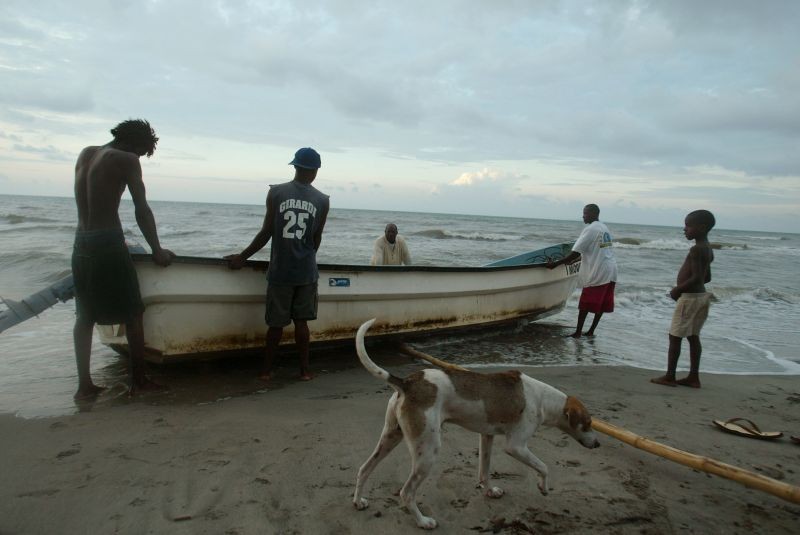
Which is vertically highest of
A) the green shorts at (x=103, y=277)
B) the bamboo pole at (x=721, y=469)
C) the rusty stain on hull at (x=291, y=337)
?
the green shorts at (x=103, y=277)

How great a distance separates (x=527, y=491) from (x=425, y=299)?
364 centimetres

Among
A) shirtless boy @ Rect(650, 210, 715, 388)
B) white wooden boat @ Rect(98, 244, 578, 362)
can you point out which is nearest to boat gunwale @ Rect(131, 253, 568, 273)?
white wooden boat @ Rect(98, 244, 578, 362)

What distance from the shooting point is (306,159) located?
450 cm

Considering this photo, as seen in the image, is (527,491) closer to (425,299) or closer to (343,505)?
(343,505)

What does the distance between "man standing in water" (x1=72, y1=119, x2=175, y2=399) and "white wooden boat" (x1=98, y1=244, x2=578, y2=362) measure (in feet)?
1.14

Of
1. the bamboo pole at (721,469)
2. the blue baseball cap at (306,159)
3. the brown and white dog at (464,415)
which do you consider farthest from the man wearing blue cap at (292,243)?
the bamboo pole at (721,469)

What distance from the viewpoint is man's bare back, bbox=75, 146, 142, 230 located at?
3.81 metres

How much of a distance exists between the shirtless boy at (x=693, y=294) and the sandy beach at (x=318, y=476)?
0.94 meters

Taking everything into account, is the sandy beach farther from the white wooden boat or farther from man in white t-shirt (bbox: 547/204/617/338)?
man in white t-shirt (bbox: 547/204/617/338)

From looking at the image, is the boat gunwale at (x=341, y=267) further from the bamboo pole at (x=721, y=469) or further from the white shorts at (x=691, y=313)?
the bamboo pole at (x=721, y=469)

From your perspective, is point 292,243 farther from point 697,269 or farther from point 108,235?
point 697,269

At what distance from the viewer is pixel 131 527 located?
2.44m

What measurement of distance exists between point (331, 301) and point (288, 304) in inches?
36.6

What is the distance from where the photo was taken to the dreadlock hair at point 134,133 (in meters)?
3.96
